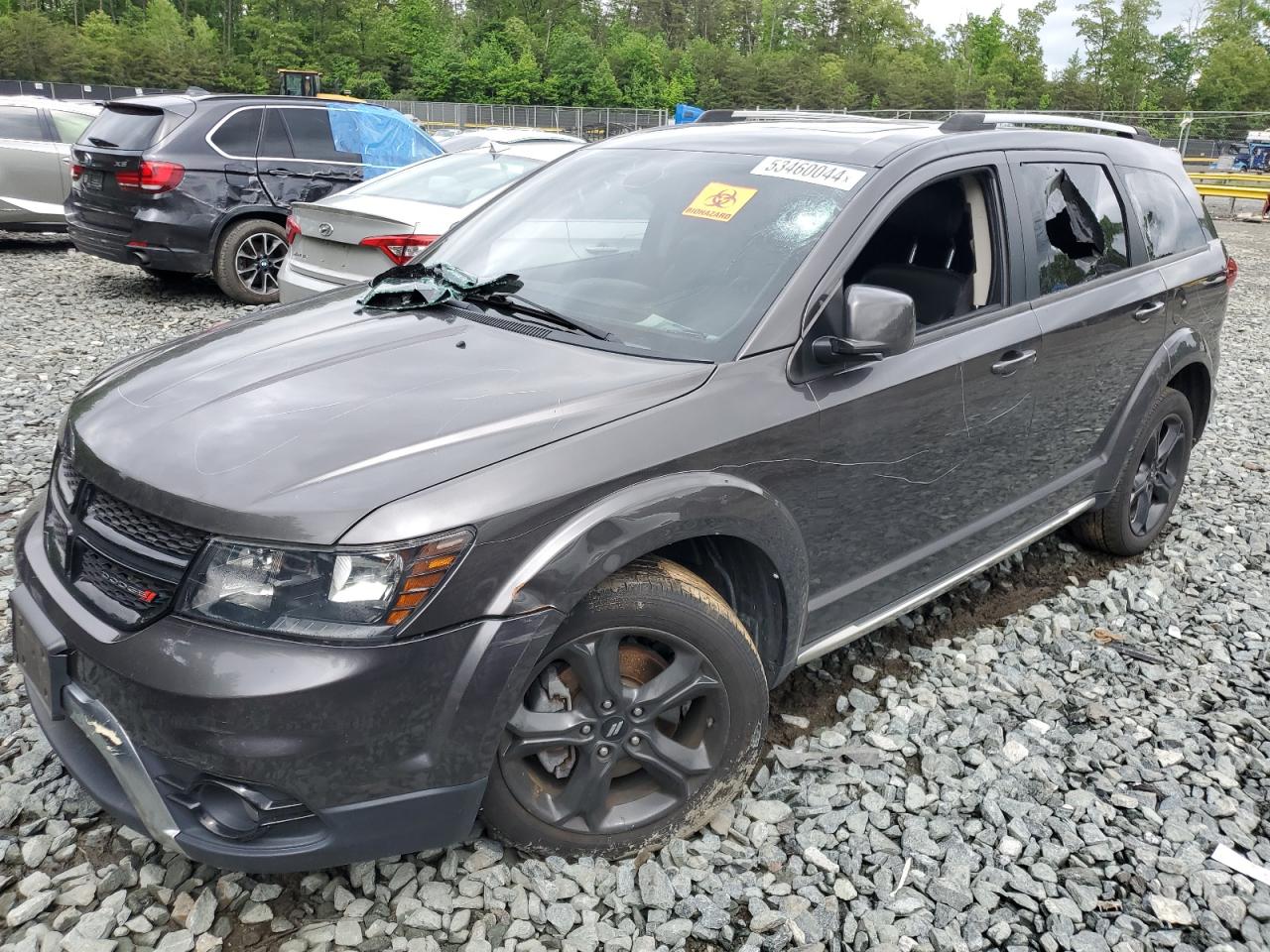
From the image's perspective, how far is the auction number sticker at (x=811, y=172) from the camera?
304cm

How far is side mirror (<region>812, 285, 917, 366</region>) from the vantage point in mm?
2688

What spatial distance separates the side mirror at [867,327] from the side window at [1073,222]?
1177mm

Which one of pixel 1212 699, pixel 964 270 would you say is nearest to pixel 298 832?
pixel 964 270

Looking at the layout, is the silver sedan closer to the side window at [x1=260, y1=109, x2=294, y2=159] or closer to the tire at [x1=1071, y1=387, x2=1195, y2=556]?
the side window at [x1=260, y1=109, x2=294, y2=159]

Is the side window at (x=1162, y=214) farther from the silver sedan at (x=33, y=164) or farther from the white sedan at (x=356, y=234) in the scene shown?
the silver sedan at (x=33, y=164)

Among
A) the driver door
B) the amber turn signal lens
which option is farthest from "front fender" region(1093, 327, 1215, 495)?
the amber turn signal lens

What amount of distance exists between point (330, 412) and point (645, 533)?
2.60ft

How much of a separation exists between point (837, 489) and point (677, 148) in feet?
4.66

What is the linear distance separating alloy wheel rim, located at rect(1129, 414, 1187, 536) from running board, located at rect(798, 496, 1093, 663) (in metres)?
0.62

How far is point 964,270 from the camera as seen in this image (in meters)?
3.55

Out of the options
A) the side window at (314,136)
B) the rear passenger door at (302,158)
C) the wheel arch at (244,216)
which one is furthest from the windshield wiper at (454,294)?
the side window at (314,136)

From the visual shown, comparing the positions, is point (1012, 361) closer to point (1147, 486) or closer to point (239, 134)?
point (1147, 486)

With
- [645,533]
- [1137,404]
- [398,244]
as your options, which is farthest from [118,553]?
[398,244]

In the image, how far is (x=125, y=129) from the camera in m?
9.08
